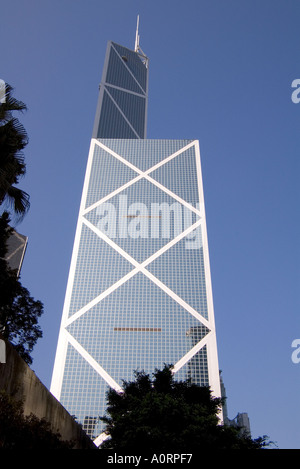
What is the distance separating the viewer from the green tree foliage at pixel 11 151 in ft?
27.7

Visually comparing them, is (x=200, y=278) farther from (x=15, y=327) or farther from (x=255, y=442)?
(x=15, y=327)

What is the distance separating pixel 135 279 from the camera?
61.6 metres

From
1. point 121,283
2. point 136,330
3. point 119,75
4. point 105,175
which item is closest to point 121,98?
point 119,75

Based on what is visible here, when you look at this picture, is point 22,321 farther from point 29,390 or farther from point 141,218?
point 141,218

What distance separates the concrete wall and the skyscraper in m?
32.7

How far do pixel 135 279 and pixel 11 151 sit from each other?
53545 millimetres

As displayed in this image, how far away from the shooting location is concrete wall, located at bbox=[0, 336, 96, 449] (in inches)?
316

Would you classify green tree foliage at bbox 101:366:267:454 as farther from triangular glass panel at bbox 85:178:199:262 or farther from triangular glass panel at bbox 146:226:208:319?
triangular glass panel at bbox 85:178:199:262

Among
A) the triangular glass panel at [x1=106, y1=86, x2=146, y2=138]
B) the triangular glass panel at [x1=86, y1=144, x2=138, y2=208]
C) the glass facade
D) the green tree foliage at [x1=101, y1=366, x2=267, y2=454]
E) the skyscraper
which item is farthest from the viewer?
the triangular glass panel at [x1=106, y1=86, x2=146, y2=138]

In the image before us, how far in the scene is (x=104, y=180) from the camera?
7638cm

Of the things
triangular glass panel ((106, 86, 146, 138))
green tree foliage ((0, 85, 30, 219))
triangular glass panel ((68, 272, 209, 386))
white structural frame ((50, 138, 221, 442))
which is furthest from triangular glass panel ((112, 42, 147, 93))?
green tree foliage ((0, 85, 30, 219))

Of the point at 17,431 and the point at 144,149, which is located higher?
the point at 144,149

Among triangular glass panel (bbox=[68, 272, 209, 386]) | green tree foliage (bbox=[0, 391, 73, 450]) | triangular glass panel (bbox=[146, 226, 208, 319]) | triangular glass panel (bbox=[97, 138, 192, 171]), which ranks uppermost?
triangular glass panel (bbox=[97, 138, 192, 171])
